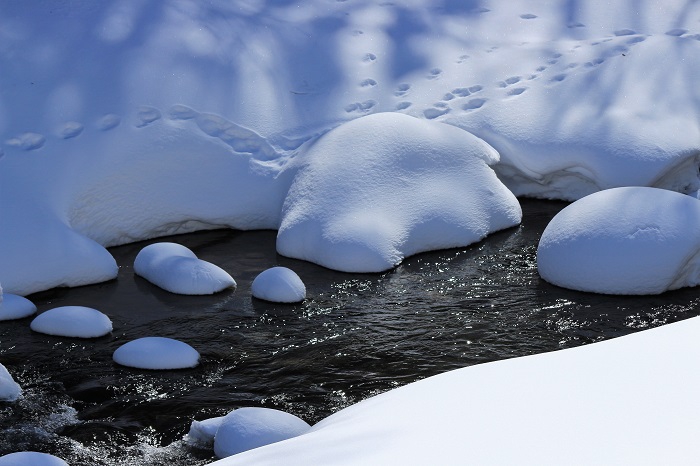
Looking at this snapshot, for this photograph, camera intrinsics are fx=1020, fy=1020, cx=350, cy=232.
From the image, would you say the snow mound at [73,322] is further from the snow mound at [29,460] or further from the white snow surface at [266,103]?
the snow mound at [29,460]

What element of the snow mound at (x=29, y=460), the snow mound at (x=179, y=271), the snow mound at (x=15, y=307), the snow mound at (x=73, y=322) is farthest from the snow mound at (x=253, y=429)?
the snow mound at (x=15, y=307)

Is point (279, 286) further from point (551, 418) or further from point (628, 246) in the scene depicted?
point (551, 418)

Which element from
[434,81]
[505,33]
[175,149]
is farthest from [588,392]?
[505,33]

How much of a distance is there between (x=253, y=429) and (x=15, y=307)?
2601 millimetres

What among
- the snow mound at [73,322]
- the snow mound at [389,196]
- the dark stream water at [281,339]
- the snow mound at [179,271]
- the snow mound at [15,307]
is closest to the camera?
the dark stream water at [281,339]

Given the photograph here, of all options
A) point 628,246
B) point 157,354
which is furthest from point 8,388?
point 628,246

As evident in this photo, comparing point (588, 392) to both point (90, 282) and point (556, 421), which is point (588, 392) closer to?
point (556, 421)

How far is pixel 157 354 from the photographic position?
5621 mm

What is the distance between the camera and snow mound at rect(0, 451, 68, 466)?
4.11 metres

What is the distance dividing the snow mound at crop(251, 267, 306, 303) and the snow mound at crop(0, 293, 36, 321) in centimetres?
142

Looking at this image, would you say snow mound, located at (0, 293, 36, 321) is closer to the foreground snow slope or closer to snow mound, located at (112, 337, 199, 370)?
snow mound, located at (112, 337, 199, 370)

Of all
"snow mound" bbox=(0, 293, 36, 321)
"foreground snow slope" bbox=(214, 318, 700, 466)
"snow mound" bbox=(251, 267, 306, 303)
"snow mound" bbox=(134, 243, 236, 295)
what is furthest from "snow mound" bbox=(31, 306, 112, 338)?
"foreground snow slope" bbox=(214, 318, 700, 466)

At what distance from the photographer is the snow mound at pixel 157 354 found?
220 inches

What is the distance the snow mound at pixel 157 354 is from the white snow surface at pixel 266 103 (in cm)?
146
